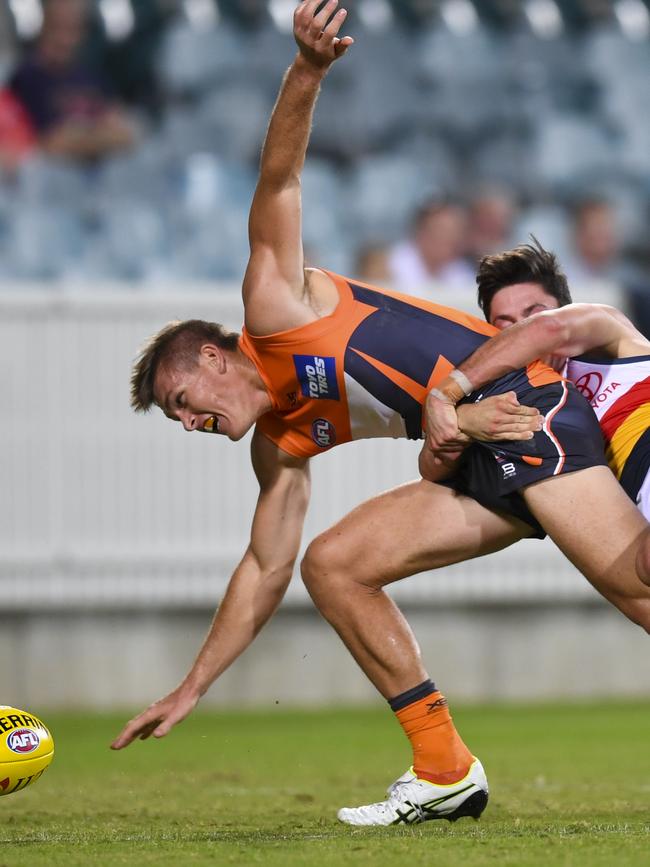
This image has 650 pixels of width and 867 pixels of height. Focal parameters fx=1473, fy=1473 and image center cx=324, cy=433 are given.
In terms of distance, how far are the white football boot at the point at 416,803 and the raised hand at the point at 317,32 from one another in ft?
8.04

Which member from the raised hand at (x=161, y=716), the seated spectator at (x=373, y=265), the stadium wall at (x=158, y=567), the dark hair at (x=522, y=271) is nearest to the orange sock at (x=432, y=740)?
the raised hand at (x=161, y=716)

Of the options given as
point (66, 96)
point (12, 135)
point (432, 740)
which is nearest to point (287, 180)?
point (432, 740)

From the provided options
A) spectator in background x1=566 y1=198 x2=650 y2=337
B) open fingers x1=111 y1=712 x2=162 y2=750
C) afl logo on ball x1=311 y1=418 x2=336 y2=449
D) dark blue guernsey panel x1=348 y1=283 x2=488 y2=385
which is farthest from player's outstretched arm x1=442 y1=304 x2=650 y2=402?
spectator in background x1=566 y1=198 x2=650 y2=337

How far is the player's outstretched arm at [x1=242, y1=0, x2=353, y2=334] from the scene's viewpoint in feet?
14.6

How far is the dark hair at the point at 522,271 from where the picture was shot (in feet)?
18.2

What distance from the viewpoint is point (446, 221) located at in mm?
12805

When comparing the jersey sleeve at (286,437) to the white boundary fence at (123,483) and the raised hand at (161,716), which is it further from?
the white boundary fence at (123,483)

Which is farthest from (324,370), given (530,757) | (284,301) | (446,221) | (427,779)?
(446,221)

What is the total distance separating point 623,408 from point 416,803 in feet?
5.01

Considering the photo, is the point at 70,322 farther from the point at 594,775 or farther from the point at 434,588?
the point at 594,775

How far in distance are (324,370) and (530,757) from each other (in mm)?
3544

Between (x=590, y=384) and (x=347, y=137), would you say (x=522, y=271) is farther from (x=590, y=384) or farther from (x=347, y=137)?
(x=347, y=137)

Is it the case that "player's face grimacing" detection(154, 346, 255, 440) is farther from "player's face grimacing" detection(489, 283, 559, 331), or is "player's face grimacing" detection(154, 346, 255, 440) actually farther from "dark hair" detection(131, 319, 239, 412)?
"player's face grimacing" detection(489, 283, 559, 331)

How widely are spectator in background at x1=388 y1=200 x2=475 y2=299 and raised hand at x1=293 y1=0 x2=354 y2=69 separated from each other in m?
8.03
